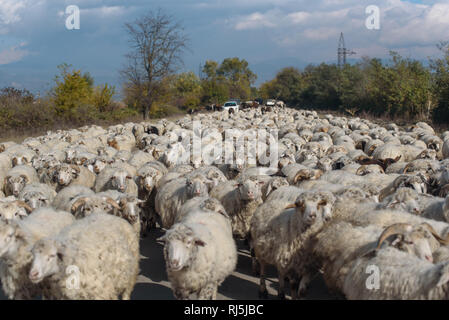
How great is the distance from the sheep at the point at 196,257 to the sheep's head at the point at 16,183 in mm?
5402

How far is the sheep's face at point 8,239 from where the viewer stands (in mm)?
4688

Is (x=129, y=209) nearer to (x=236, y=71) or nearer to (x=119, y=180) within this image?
(x=119, y=180)

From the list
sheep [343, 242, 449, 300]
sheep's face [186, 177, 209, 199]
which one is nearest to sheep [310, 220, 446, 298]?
sheep [343, 242, 449, 300]

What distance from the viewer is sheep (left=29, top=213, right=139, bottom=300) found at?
4.36 m

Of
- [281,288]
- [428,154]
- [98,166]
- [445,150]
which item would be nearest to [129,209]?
[281,288]

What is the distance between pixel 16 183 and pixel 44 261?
230 inches

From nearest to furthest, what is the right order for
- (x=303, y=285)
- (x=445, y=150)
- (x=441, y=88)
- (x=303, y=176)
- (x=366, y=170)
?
1. (x=303, y=285)
2. (x=303, y=176)
3. (x=366, y=170)
4. (x=445, y=150)
5. (x=441, y=88)

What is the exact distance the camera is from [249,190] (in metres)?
7.02

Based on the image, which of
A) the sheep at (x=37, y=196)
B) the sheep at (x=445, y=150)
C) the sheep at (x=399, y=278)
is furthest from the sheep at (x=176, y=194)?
the sheep at (x=445, y=150)

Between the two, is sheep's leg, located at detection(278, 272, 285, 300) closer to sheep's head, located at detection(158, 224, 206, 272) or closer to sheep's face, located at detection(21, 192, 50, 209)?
sheep's head, located at detection(158, 224, 206, 272)

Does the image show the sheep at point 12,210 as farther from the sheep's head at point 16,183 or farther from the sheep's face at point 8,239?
the sheep's head at point 16,183

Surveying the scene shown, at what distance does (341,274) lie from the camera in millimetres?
4863

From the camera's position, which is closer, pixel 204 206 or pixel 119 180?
pixel 204 206
